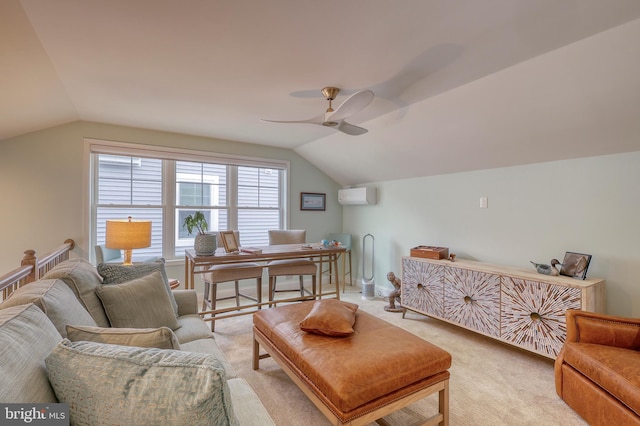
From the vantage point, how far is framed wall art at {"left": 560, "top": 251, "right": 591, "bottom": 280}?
7.91 feet

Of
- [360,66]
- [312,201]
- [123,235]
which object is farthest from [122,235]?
[312,201]

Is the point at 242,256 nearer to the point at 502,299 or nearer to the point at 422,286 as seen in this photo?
the point at 422,286

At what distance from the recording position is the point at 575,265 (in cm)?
247

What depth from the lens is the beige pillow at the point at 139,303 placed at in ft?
5.63

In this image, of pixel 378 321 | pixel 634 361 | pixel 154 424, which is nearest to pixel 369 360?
pixel 378 321

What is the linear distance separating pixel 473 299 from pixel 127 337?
9.59 ft

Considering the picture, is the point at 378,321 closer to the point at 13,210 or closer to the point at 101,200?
the point at 101,200

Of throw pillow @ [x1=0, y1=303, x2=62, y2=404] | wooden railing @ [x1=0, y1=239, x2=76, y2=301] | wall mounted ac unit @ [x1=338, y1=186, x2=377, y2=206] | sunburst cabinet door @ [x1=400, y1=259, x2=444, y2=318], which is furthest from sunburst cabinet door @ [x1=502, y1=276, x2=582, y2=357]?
wooden railing @ [x1=0, y1=239, x2=76, y2=301]

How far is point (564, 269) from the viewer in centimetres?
254

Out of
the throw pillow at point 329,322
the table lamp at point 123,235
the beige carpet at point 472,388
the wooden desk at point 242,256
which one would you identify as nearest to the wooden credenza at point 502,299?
the beige carpet at point 472,388

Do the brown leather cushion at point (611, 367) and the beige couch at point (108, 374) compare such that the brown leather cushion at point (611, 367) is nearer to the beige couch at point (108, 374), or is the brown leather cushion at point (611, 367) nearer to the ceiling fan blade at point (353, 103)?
the beige couch at point (108, 374)

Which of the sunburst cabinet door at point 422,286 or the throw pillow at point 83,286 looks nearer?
the throw pillow at point 83,286

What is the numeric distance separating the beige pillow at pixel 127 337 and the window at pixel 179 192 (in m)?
3.16

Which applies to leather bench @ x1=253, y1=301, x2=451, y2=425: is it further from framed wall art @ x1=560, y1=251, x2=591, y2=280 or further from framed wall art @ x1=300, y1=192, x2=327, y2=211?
framed wall art @ x1=300, y1=192, x2=327, y2=211
